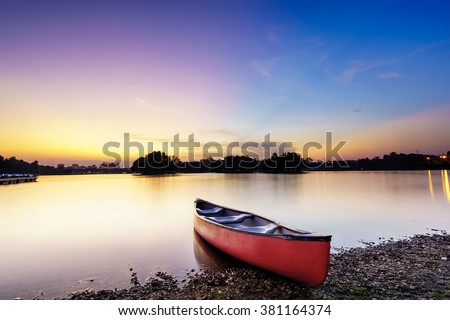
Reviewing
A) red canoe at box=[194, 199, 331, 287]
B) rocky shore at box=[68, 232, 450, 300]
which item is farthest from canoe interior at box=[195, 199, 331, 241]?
rocky shore at box=[68, 232, 450, 300]

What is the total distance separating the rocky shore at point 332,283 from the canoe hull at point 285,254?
0.20 m

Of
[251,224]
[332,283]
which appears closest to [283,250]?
[332,283]

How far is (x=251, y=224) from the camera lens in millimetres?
6785

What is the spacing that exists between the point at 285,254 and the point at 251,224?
8.57ft

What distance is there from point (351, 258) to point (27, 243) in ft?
27.1

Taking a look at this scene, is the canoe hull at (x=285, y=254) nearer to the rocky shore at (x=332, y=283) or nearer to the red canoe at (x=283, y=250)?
the red canoe at (x=283, y=250)

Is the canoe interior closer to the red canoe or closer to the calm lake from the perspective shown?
the red canoe

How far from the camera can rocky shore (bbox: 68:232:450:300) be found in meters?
4.00

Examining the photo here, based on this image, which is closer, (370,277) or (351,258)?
(370,277)

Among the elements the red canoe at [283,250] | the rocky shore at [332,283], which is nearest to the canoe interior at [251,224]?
the red canoe at [283,250]

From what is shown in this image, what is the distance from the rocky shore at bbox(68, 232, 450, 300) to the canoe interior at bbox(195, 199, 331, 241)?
27.1 inches
